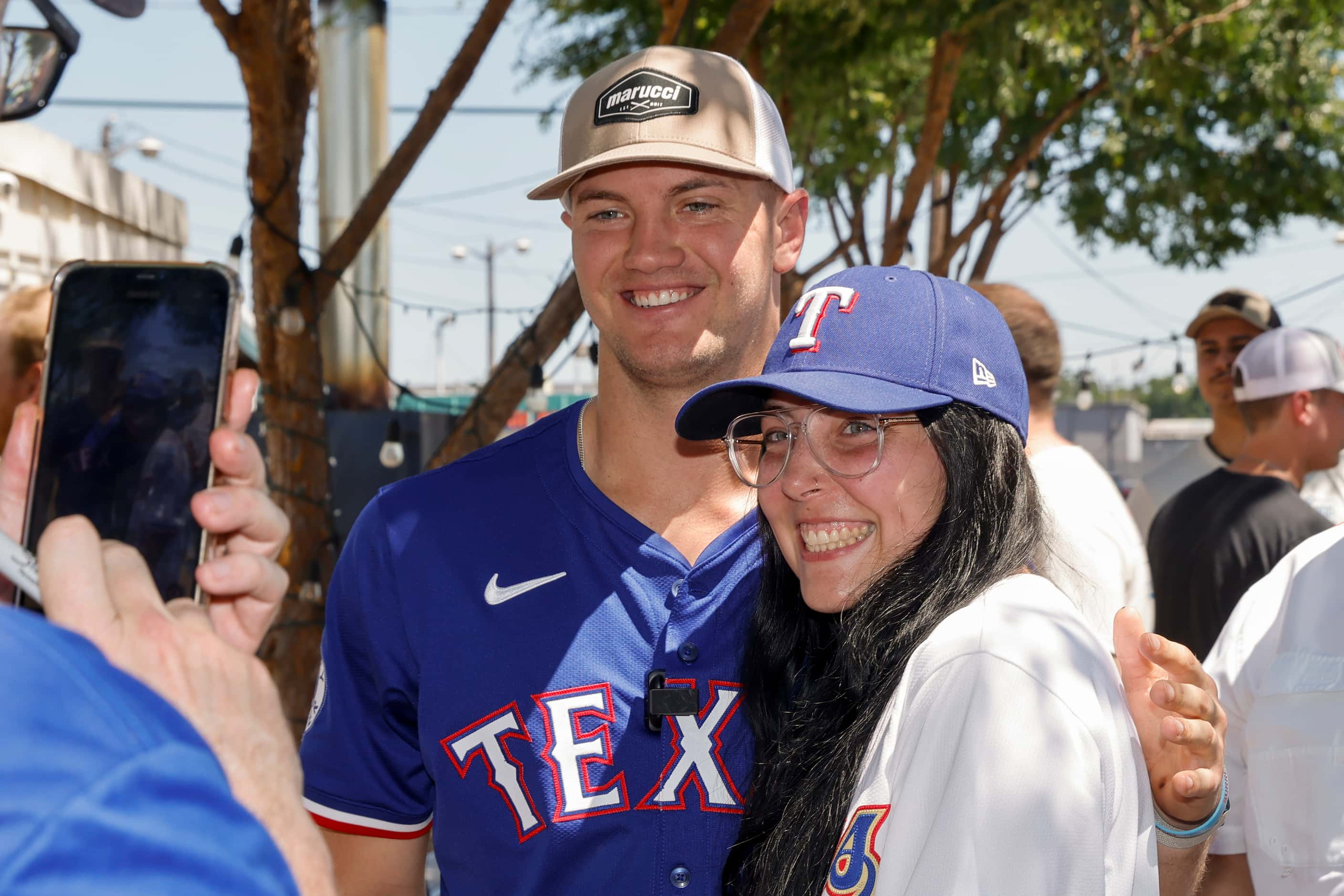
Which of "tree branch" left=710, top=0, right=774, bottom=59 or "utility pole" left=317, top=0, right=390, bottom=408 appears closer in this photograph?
"tree branch" left=710, top=0, right=774, bottom=59

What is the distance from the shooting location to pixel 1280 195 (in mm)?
12086

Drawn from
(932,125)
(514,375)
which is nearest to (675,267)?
(514,375)

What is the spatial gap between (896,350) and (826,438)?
0.65 feet

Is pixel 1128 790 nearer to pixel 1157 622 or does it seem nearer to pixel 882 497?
pixel 882 497

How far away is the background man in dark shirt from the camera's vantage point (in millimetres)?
4004

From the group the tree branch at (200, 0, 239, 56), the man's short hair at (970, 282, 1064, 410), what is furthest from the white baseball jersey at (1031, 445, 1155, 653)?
the tree branch at (200, 0, 239, 56)

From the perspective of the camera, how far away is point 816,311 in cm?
188

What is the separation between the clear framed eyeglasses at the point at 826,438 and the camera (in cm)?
183

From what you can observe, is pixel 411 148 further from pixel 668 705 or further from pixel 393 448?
pixel 393 448

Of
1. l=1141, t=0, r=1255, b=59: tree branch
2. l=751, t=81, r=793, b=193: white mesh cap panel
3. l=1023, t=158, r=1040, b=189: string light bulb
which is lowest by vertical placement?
l=751, t=81, r=793, b=193: white mesh cap panel

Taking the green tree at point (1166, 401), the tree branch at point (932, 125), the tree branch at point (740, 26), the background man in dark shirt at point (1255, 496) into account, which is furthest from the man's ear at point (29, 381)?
the green tree at point (1166, 401)

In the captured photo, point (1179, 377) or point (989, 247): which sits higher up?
point (989, 247)

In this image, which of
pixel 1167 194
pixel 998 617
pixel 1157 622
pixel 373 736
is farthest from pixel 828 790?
pixel 1167 194

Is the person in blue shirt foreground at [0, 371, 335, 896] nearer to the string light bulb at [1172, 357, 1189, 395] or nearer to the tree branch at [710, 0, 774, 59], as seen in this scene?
the tree branch at [710, 0, 774, 59]
